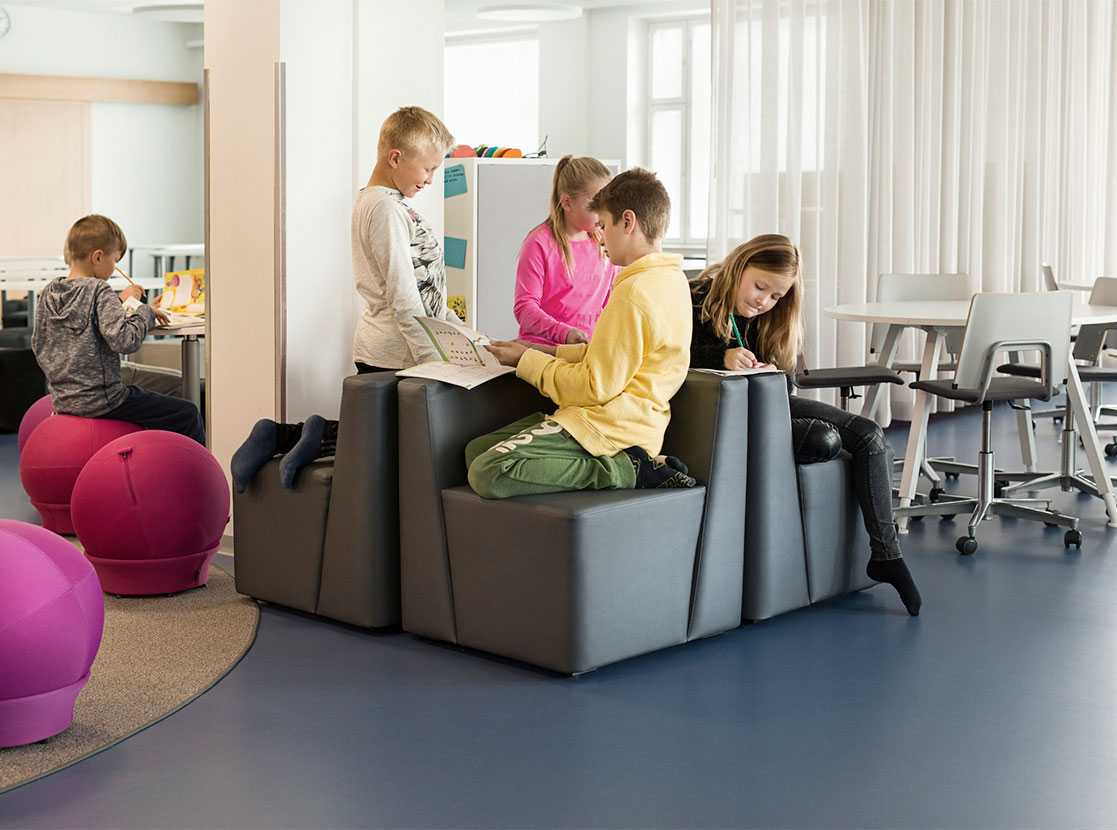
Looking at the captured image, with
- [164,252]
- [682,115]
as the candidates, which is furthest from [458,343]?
[164,252]

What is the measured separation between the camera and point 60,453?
4910 mm

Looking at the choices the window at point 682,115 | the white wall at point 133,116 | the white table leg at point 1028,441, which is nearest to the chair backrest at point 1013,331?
the white table leg at point 1028,441

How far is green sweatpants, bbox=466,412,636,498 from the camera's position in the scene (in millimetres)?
3443

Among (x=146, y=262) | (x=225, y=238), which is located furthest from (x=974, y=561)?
(x=146, y=262)

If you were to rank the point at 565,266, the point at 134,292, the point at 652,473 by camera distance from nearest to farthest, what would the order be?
the point at 652,473 < the point at 565,266 < the point at 134,292

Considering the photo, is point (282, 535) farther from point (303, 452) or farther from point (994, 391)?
point (994, 391)

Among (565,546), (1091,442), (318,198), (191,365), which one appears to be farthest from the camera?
(191,365)

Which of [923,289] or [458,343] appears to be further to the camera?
[923,289]

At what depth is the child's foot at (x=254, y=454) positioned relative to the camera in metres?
4.02

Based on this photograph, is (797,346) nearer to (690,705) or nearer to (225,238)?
(690,705)

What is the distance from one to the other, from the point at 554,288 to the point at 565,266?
0.26 feet

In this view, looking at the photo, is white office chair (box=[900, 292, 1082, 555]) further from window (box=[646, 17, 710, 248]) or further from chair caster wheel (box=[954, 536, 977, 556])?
window (box=[646, 17, 710, 248])

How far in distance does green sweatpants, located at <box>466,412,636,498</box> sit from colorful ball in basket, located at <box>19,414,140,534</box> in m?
1.90

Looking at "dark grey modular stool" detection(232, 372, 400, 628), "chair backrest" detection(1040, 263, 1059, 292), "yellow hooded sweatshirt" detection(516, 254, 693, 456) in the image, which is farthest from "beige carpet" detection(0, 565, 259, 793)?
"chair backrest" detection(1040, 263, 1059, 292)
